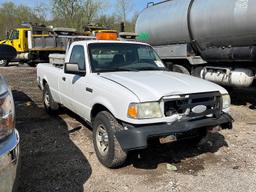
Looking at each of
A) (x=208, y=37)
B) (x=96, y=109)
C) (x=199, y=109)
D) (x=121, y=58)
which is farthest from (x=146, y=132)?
(x=208, y=37)

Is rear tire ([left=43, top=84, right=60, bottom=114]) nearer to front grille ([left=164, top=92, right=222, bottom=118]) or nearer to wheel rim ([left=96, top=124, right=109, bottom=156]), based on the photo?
wheel rim ([left=96, top=124, right=109, bottom=156])

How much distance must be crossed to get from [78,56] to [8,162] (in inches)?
131

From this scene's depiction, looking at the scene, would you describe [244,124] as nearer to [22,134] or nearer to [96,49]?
[96,49]

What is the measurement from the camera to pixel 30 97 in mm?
9664

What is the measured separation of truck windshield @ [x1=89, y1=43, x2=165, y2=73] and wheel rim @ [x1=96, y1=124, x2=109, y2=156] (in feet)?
3.19

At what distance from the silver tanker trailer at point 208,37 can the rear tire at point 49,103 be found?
13.8 feet

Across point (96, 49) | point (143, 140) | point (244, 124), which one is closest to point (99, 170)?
point (143, 140)

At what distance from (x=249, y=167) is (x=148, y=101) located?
1.81 meters

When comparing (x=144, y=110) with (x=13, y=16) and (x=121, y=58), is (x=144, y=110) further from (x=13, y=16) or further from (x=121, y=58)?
(x=13, y=16)

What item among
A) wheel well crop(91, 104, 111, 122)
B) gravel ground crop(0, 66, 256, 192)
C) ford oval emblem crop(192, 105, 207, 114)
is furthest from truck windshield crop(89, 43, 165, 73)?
ford oval emblem crop(192, 105, 207, 114)

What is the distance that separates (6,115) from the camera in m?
2.61

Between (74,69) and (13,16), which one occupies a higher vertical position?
(13,16)

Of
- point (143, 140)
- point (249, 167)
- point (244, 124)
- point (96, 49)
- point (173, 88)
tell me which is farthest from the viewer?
point (244, 124)

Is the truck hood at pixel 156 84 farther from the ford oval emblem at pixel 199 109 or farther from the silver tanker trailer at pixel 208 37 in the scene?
the silver tanker trailer at pixel 208 37
